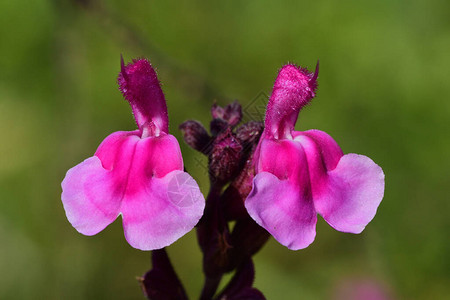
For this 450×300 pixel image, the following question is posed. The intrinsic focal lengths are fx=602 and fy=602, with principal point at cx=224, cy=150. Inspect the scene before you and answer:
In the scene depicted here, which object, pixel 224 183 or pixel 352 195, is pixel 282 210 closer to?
pixel 352 195

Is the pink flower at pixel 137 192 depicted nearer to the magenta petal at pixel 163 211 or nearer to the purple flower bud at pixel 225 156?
the magenta petal at pixel 163 211

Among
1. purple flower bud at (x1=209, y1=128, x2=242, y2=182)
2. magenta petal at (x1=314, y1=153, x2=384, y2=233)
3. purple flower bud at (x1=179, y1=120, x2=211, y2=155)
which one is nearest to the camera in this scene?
magenta petal at (x1=314, y1=153, x2=384, y2=233)

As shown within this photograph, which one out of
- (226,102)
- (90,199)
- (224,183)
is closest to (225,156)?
(224,183)

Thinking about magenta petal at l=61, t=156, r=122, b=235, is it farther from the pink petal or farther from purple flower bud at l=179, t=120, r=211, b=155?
purple flower bud at l=179, t=120, r=211, b=155

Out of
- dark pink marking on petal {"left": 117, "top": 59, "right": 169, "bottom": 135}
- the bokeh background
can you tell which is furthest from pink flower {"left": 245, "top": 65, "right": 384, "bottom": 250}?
the bokeh background

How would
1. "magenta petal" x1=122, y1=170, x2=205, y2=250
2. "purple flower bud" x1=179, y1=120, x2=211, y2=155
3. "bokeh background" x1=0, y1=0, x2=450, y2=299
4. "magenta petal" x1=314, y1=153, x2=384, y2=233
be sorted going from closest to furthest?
"magenta petal" x1=122, y1=170, x2=205, y2=250 < "magenta petal" x1=314, y1=153, x2=384, y2=233 < "purple flower bud" x1=179, y1=120, x2=211, y2=155 < "bokeh background" x1=0, y1=0, x2=450, y2=299

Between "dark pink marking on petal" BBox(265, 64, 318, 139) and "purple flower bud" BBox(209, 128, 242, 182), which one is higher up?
"dark pink marking on petal" BBox(265, 64, 318, 139)

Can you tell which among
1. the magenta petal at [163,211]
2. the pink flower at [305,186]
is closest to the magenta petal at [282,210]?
the pink flower at [305,186]

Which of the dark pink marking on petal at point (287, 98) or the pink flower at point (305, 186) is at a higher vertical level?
the dark pink marking on petal at point (287, 98)

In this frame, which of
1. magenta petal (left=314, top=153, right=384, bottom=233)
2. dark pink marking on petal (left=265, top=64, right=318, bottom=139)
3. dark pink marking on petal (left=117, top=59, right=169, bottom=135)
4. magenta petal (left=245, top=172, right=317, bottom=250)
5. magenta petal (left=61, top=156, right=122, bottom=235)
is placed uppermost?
dark pink marking on petal (left=265, top=64, right=318, bottom=139)
